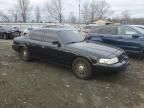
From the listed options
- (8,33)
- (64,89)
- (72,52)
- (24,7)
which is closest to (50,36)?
(72,52)

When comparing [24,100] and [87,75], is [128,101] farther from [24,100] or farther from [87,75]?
[24,100]

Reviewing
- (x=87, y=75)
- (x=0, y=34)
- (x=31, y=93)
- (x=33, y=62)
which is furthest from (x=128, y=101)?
(x=0, y=34)

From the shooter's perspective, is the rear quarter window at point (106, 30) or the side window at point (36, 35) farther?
the rear quarter window at point (106, 30)

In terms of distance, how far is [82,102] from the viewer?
4254 mm

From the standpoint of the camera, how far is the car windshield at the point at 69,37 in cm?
637

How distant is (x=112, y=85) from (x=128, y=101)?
3.22 feet

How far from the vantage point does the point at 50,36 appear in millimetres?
6695

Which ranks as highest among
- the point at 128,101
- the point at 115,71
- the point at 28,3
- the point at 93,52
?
the point at 28,3

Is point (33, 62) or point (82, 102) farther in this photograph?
point (33, 62)

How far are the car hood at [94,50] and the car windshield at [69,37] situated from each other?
0.33m

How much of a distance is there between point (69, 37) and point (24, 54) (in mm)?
2118

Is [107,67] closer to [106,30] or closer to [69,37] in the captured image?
[69,37]

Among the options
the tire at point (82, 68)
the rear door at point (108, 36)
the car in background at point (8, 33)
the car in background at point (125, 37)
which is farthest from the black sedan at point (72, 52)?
the car in background at point (8, 33)

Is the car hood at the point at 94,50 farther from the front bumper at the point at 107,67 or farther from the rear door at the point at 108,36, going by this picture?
the rear door at the point at 108,36
